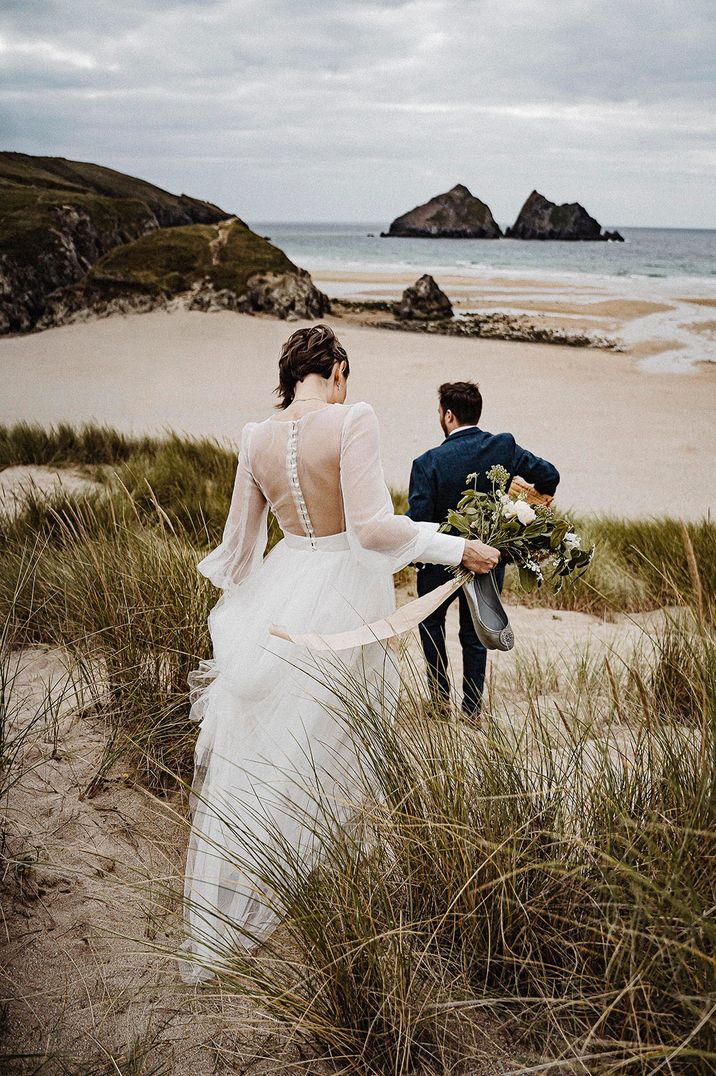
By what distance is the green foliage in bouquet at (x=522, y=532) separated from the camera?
7.06ft

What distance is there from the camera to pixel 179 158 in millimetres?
10062

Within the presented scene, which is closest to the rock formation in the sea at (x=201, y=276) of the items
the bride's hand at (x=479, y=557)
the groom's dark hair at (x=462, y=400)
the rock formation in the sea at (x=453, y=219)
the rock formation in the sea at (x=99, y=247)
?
the rock formation in the sea at (x=99, y=247)

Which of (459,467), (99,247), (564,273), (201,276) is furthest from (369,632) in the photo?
(564,273)

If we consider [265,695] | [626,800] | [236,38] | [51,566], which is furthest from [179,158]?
[626,800]

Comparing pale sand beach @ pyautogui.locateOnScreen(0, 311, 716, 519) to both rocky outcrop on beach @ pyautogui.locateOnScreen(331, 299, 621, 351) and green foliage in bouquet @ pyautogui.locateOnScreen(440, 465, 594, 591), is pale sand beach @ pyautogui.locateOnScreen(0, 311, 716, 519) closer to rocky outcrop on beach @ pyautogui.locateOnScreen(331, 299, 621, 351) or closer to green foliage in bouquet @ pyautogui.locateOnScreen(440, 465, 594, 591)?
rocky outcrop on beach @ pyautogui.locateOnScreen(331, 299, 621, 351)

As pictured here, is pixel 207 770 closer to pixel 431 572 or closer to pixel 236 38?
pixel 431 572

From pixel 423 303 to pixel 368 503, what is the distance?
14880 mm

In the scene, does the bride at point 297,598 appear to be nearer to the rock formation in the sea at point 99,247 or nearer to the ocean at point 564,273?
the rock formation in the sea at point 99,247

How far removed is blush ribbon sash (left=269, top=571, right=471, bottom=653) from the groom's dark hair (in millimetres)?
1044

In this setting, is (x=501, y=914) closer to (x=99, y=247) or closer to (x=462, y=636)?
(x=462, y=636)

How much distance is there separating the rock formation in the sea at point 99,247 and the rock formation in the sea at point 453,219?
36890 mm

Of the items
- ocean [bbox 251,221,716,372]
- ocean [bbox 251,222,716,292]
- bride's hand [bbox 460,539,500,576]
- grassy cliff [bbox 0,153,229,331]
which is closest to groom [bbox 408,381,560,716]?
bride's hand [bbox 460,539,500,576]

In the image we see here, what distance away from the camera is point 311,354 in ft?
6.47

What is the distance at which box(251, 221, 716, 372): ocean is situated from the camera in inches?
614
